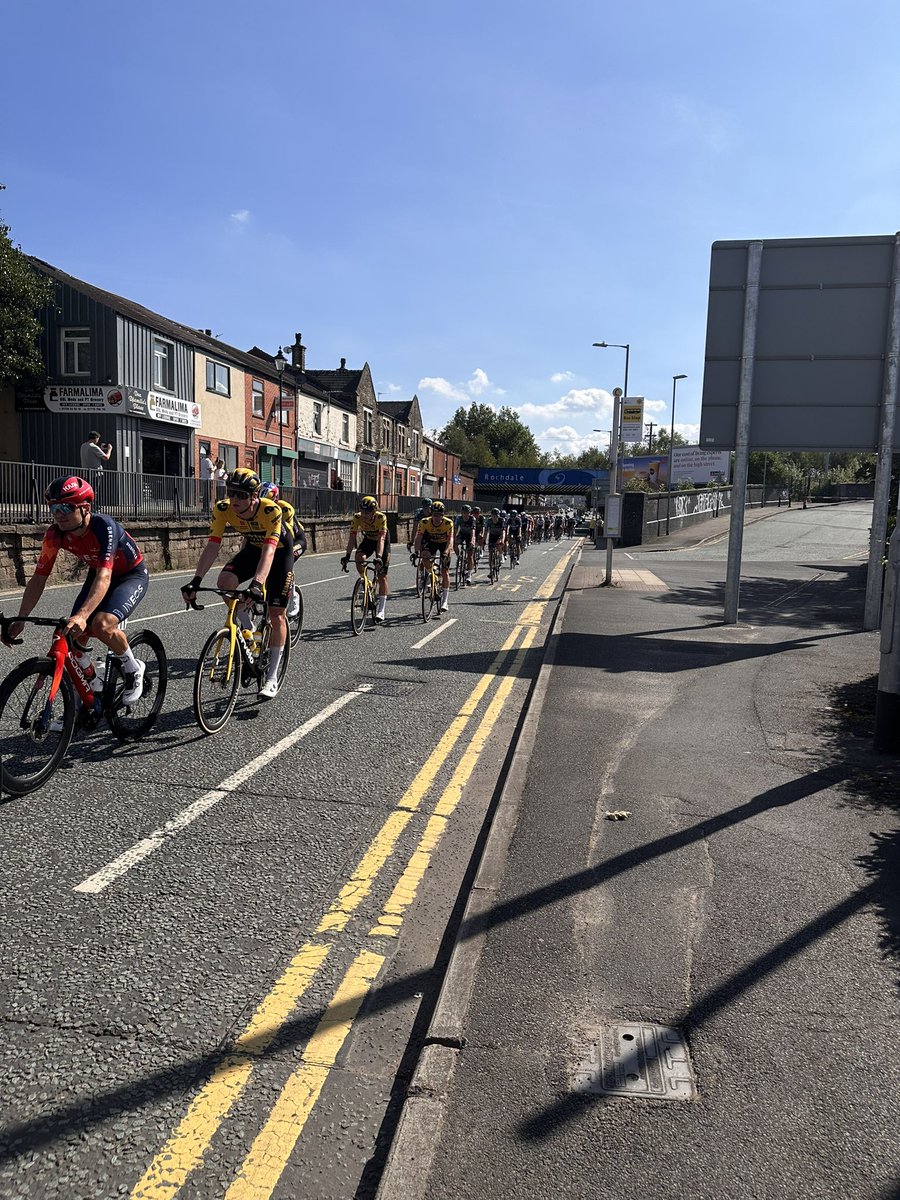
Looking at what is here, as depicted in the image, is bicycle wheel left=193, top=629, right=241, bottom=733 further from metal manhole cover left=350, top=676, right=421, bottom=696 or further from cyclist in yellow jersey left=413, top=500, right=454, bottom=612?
cyclist in yellow jersey left=413, top=500, right=454, bottom=612

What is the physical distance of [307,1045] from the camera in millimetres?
2721

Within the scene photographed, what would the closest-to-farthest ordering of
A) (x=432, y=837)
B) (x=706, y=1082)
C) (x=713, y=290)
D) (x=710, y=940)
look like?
(x=706, y=1082) < (x=710, y=940) < (x=432, y=837) < (x=713, y=290)

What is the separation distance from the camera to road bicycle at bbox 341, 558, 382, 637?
11203mm

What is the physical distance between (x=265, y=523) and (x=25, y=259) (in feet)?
85.6

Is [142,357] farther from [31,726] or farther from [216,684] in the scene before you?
[31,726]

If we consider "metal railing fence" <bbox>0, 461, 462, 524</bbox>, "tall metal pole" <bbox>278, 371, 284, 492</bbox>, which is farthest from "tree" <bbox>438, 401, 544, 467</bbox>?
"metal railing fence" <bbox>0, 461, 462, 524</bbox>

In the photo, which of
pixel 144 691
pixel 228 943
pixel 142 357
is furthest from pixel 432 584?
pixel 142 357

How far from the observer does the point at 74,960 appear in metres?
3.16

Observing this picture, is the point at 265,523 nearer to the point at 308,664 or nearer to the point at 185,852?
the point at 308,664

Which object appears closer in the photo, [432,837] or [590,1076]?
[590,1076]

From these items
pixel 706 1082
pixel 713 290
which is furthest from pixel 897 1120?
pixel 713 290

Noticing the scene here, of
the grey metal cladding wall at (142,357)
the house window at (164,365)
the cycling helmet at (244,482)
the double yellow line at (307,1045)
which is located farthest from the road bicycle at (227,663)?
the house window at (164,365)

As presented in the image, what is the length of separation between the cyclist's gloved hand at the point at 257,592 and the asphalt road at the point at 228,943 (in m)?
0.96

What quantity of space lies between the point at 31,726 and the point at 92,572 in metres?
1.01
